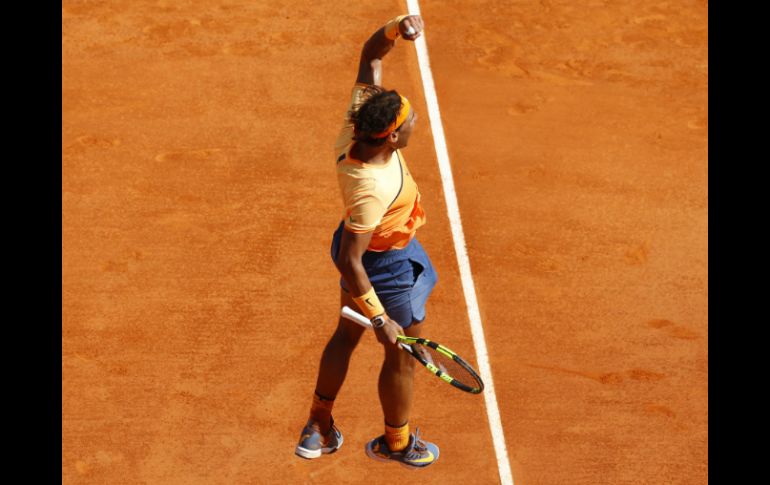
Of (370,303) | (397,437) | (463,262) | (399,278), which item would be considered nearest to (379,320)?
(370,303)

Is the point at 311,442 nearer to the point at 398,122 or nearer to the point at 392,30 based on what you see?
the point at 398,122

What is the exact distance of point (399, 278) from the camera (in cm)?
589

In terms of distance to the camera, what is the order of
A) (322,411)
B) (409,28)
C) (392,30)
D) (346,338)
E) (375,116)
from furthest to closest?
(322,411)
(346,338)
(392,30)
(409,28)
(375,116)

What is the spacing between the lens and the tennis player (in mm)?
5441

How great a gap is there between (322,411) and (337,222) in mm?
2183

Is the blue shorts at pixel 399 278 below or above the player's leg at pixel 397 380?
above

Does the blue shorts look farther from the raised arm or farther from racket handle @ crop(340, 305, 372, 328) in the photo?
the raised arm

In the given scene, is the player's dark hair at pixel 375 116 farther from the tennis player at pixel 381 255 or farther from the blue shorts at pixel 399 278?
the blue shorts at pixel 399 278

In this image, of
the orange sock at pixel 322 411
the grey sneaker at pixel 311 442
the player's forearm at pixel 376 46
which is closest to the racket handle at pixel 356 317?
the orange sock at pixel 322 411

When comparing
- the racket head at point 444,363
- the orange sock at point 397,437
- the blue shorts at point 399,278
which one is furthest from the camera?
the orange sock at point 397,437

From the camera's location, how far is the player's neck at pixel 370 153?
549cm

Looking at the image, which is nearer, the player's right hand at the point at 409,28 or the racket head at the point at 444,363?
the racket head at the point at 444,363

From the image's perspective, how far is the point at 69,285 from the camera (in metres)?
7.88

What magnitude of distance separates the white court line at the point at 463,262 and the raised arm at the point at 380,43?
2.37 meters
